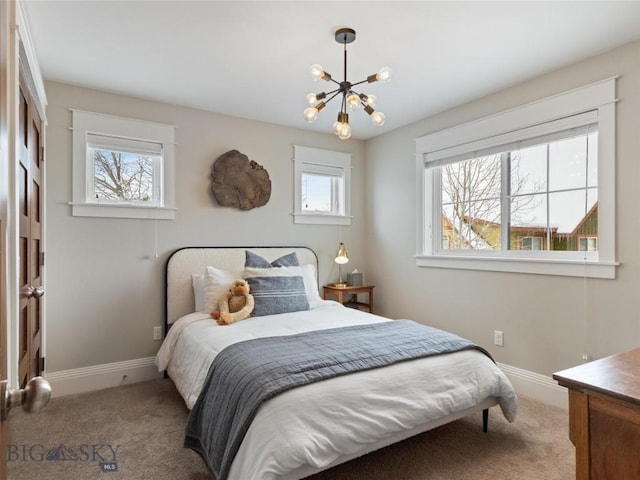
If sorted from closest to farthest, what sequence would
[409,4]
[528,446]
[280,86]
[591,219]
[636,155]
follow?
1. [409,4]
2. [528,446]
3. [636,155]
4. [591,219]
5. [280,86]

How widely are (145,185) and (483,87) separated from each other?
9.58 ft

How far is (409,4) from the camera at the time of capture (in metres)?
1.96

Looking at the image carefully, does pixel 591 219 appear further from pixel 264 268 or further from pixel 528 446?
pixel 264 268

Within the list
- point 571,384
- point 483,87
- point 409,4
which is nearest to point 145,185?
point 409,4

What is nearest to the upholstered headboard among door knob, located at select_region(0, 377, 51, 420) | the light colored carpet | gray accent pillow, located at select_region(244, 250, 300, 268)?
gray accent pillow, located at select_region(244, 250, 300, 268)

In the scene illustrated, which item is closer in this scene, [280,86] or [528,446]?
[528,446]

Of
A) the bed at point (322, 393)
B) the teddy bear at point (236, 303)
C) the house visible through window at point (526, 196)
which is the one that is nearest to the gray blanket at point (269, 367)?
the bed at point (322, 393)

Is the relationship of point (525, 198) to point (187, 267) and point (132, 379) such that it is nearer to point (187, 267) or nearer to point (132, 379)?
point (187, 267)

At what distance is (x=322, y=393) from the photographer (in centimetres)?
164

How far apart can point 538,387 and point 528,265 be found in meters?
0.89

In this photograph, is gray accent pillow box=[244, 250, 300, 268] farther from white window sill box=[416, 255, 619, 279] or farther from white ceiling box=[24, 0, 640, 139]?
white ceiling box=[24, 0, 640, 139]

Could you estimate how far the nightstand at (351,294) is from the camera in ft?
12.7

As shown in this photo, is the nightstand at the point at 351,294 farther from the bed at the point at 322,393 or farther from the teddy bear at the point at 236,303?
the teddy bear at the point at 236,303

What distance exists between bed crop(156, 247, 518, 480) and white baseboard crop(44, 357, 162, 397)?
395mm
